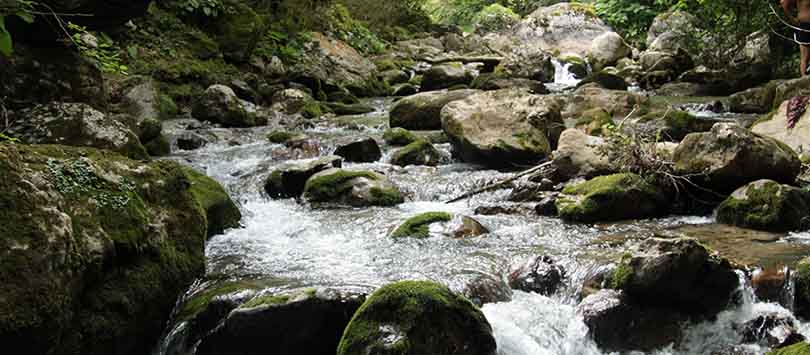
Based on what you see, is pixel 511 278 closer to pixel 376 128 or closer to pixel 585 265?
pixel 585 265

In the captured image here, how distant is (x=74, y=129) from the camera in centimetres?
708

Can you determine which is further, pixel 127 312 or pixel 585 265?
pixel 585 265

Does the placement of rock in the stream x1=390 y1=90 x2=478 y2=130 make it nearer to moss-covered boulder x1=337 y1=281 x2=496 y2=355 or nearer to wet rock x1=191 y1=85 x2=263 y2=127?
wet rock x1=191 y1=85 x2=263 y2=127

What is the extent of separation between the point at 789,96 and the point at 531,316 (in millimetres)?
7443

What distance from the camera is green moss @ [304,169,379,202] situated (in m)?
7.93

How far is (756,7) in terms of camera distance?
11992 mm

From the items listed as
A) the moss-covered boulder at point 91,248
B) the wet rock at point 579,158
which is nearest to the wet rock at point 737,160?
the wet rock at point 579,158

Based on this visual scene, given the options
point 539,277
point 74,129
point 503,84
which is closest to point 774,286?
point 539,277

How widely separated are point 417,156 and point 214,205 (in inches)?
151

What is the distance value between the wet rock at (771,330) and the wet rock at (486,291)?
1662 mm

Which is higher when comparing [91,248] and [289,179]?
[91,248]

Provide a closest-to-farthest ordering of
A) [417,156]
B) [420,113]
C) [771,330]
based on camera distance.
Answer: [771,330] → [417,156] → [420,113]

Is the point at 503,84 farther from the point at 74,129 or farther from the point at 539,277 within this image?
the point at 539,277

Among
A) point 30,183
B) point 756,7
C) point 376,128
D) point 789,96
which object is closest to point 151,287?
point 30,183
